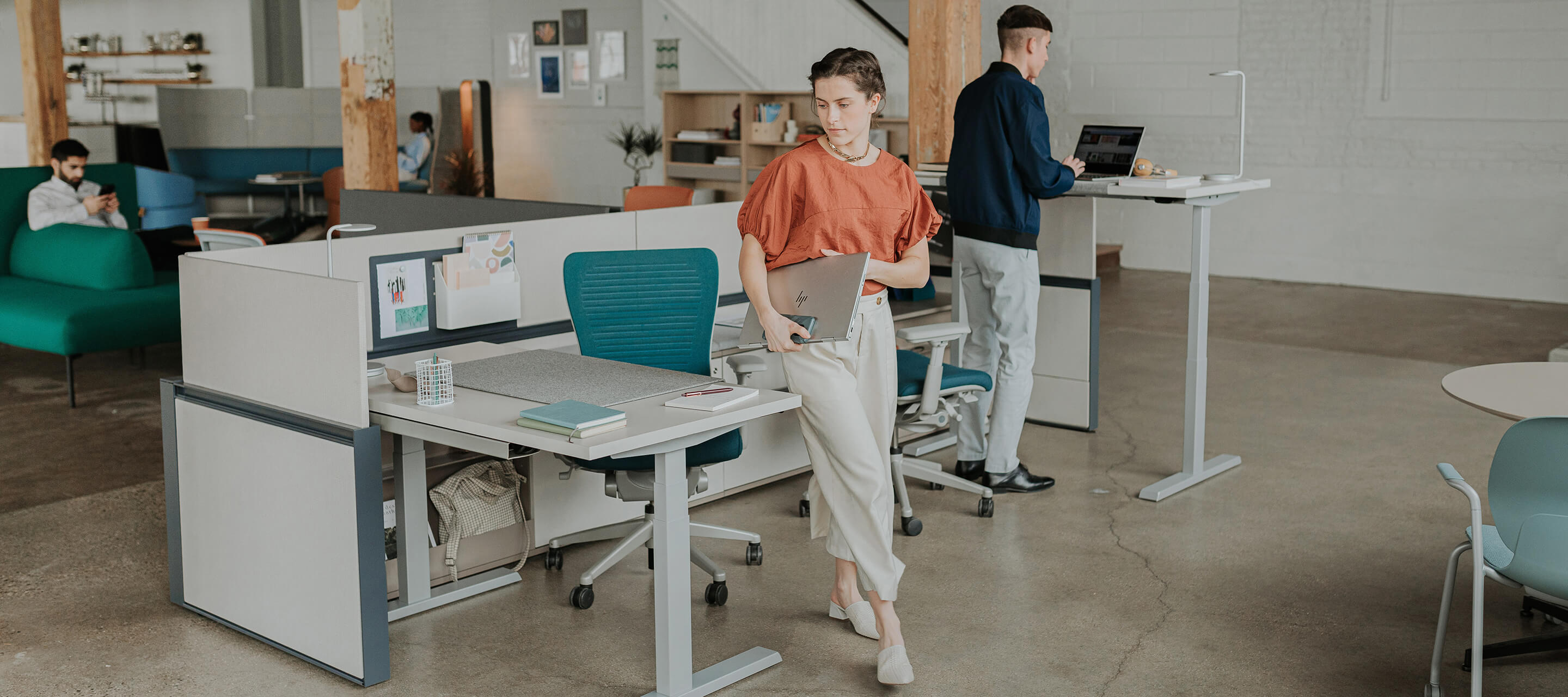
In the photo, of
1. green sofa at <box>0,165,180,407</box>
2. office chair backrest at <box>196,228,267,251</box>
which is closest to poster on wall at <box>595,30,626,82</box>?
green sofa at <box>0,165,180,407</box>

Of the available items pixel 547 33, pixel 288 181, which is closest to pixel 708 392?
pixel 288 181

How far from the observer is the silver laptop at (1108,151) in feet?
15.0

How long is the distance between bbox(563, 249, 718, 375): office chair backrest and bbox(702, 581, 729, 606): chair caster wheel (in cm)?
60

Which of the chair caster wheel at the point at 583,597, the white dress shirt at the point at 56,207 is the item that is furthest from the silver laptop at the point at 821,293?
the white dress shirt at the point at 56,207

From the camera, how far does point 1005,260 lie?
14.0 ft

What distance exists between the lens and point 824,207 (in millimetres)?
2826

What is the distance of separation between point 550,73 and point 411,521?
34.2 ft

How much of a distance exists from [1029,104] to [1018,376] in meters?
0.91

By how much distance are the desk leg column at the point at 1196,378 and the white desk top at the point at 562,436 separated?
209 cm

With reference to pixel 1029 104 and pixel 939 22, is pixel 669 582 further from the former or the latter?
pixel 939 22

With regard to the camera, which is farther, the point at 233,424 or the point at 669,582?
the point at 233,424

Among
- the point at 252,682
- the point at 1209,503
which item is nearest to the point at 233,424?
the point at 252,682

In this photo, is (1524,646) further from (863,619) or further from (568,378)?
(568,378)

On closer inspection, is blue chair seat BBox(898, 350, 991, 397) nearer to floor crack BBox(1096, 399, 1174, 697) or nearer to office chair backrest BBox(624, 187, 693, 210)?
floor crack BBox(1096, 399, 1174, 697)
